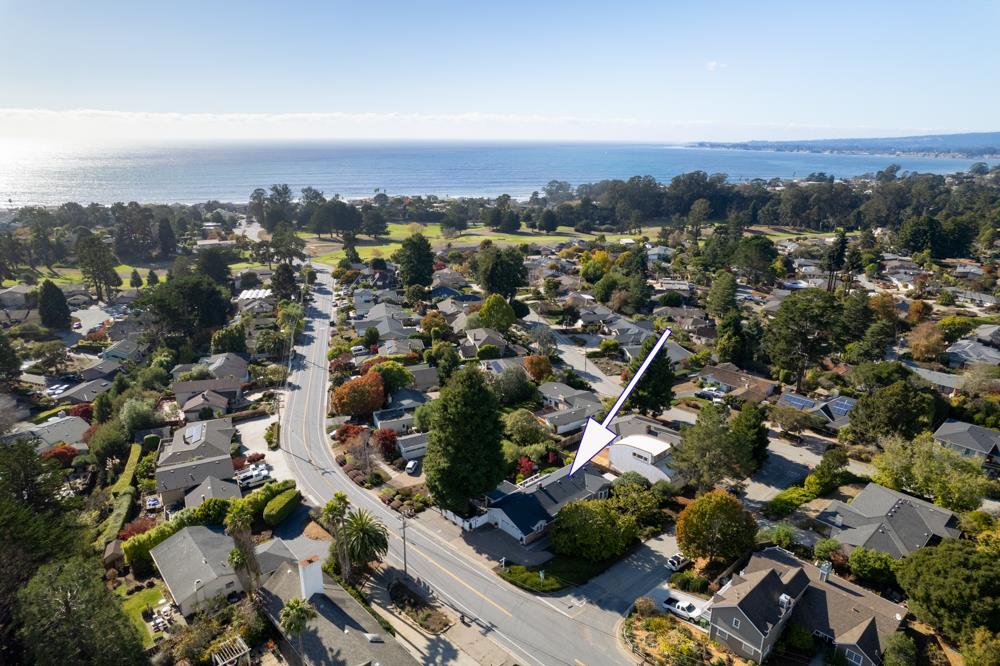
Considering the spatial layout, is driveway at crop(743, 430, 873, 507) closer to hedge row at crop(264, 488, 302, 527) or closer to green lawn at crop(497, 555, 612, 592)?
green lawn at crop(497, 555, 612, 592)

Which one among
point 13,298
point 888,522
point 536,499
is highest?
point 13,298

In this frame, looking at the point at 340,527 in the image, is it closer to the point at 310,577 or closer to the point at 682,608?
the point at 310,577

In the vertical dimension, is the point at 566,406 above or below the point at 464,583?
above

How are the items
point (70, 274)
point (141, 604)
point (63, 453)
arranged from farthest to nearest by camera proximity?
point (70, 274)
point (63, 453)
point (141, 604)

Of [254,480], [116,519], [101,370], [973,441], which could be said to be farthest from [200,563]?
[973,441]

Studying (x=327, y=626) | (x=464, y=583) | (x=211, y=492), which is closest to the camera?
(x=327, y=626)

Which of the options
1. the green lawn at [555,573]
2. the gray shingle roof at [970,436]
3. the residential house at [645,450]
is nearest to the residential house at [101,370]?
the green lawn at [555,573]
